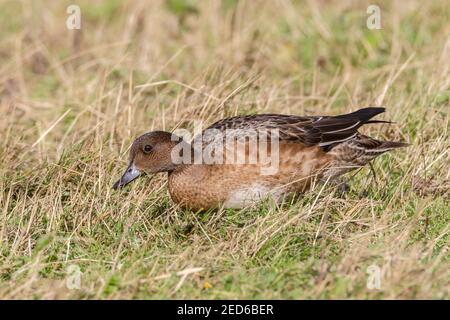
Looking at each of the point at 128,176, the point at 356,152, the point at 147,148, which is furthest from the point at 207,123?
the point at 356,152

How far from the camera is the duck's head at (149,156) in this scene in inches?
203

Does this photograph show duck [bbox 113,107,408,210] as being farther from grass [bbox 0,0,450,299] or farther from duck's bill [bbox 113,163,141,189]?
grass [bbox 0,0,450,299]

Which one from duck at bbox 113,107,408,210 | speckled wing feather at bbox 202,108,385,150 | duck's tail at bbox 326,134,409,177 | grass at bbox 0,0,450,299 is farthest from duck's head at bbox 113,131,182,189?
duck's tail at bbox 326,134,409,177

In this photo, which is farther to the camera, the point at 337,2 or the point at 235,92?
the point at 337,2

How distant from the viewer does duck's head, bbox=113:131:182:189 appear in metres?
5.16

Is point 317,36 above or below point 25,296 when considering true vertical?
above

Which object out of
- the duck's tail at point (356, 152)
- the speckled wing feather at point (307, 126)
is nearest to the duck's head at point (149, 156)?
the speckled wing feather at point (307, 126)

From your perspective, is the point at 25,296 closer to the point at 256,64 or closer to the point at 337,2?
the point at 256,64

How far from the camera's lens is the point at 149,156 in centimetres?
517

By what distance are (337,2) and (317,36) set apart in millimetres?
1058

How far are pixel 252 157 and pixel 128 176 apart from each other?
739 mm
